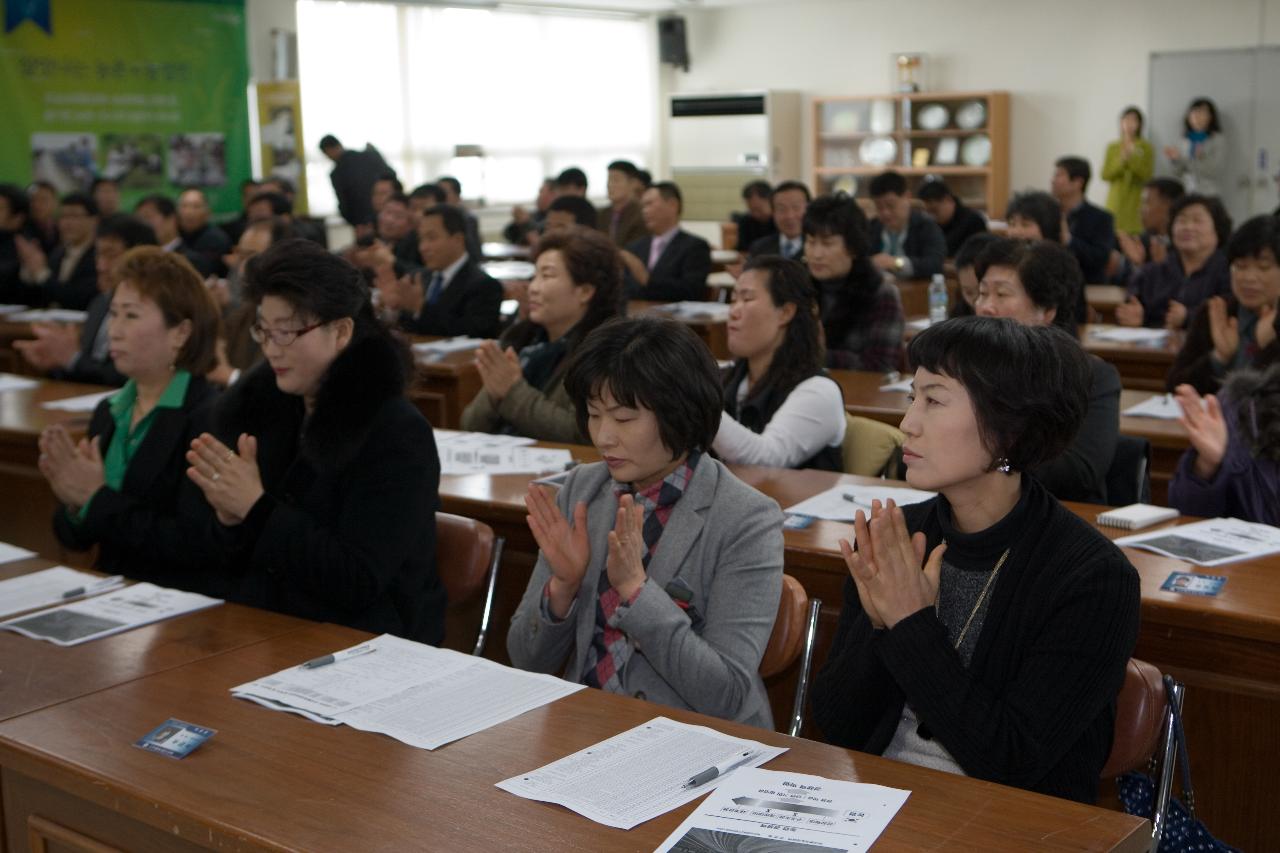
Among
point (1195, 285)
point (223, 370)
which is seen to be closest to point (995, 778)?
point (223, 370)

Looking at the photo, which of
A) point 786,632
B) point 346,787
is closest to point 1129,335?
point 786,632

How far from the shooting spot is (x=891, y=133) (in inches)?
552

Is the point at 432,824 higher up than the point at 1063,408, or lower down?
lower down

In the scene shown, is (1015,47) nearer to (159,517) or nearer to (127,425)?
(127,425)

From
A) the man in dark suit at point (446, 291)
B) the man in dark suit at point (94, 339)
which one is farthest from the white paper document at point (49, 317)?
the man in dark suit at point (446, 291)

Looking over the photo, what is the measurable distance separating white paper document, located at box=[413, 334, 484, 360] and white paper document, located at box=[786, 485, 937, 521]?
9.23 ft

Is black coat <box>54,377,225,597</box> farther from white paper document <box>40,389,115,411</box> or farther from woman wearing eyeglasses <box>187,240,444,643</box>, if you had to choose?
white paper document <box>40,389,115,411</box>

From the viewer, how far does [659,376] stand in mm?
2277

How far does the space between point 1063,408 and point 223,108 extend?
35.3 ft

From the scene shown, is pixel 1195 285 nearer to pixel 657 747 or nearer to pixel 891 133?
pixel 657 747

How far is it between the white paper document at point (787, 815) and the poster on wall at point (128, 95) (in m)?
10.1

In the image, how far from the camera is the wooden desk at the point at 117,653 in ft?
6.86

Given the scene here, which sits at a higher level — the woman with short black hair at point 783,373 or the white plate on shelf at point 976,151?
the white plate on shelf at point 976,151

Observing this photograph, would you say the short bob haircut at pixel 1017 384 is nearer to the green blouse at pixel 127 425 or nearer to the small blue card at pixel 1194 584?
the small blue card at pixel 1194 584
